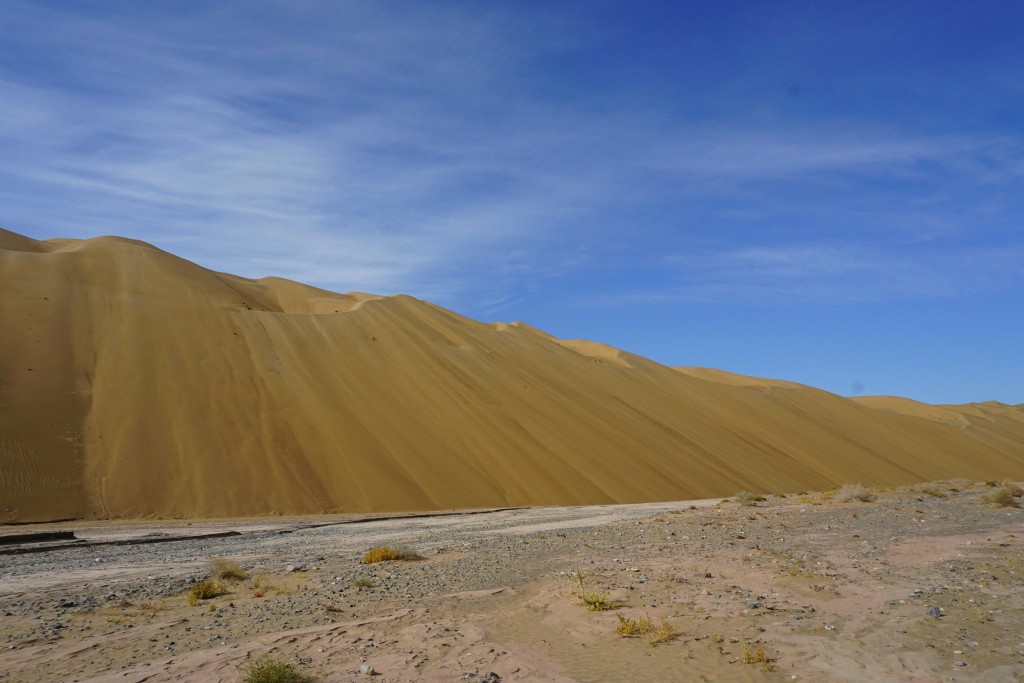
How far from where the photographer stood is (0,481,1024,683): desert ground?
6.01 meters

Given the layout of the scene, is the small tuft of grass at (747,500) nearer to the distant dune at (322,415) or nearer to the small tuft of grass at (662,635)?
the distant dune at (322,415)

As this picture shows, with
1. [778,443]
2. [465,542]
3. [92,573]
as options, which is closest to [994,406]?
[778,443]

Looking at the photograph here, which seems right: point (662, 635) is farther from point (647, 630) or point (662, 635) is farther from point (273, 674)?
point (273, 674)

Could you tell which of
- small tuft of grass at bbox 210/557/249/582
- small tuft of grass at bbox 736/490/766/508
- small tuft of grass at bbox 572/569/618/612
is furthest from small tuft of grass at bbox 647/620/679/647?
small tuft of grass at bbox 736/490/766/508

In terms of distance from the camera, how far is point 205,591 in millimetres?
9664

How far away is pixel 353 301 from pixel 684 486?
1259 inches

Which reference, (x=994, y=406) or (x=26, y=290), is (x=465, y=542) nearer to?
(x=26, y=290)

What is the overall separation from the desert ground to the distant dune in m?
12.5

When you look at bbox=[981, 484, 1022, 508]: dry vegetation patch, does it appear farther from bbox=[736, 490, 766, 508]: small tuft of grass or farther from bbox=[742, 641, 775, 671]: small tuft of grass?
bbox=[742, 641, 775, 671]: small tuft of grass

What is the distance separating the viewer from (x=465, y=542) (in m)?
15.3

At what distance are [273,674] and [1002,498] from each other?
67.0 ft

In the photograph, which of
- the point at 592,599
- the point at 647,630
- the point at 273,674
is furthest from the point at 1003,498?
the point at 273,674

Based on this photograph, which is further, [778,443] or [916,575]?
[778,443]

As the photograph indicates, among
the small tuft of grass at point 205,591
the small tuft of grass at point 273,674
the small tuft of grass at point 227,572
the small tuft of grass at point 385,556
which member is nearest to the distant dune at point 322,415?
the small tuft of grass at point 385,556
